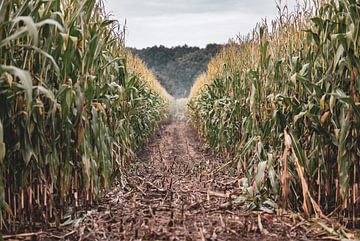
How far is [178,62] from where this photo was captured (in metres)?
76.1

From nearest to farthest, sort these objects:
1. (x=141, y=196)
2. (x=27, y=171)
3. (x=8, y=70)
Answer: (x=8, y=70) < (x=27, y=171) < (x=141, y=196)

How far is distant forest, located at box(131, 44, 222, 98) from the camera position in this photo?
68.9m

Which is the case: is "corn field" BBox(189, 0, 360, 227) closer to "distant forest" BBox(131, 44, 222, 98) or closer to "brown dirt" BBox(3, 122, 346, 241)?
"brown dirt" BBox(3, 122, 346, 241)

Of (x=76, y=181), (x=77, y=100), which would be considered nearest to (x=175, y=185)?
(x=76, y=181)

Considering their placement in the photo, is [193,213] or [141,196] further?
[141,196]

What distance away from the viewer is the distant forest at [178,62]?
226 ft

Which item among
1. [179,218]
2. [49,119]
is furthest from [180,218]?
[49,119]

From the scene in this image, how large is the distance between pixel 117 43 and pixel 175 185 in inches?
98.8

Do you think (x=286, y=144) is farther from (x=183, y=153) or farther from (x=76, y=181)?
(x=183, y=153)

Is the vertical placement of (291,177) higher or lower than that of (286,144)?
lower

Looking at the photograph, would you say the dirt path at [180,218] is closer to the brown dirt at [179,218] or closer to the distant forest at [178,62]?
the brown dirt at [179,218]

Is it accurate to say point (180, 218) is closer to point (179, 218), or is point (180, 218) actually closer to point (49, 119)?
point (179, 218)

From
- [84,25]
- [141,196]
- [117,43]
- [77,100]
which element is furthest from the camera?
[117,43]

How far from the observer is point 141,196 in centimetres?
497
